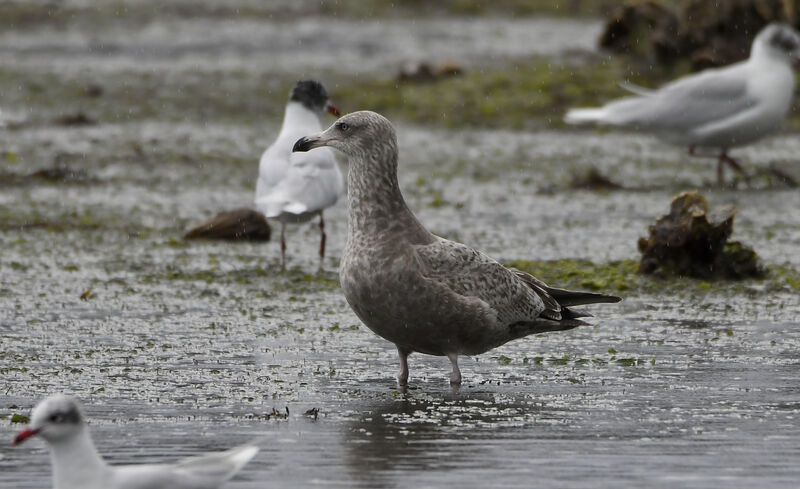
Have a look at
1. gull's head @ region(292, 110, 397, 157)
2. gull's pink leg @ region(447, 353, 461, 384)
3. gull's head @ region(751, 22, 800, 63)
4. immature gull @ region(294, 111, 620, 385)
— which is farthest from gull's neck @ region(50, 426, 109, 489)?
gull's head @ region(751, 22, 800, 63)

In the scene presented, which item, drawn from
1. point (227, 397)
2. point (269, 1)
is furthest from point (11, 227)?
point (269, 1)

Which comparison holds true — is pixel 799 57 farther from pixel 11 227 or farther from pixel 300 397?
pixel 300 397

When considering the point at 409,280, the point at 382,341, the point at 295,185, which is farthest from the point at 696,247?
the point at 409,280

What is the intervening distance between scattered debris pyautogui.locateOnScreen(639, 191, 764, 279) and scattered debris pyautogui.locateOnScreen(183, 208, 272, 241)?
3.89 meters

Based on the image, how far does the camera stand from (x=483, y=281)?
8.00 meters

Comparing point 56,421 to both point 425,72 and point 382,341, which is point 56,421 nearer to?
point 382,341

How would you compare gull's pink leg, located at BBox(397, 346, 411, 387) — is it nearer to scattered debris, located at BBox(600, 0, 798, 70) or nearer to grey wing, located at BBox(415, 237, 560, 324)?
grey wing, located at BBox(415, 237, 560, 324)

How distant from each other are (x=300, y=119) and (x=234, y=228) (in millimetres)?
1265

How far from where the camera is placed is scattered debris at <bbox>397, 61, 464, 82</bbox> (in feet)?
72.3

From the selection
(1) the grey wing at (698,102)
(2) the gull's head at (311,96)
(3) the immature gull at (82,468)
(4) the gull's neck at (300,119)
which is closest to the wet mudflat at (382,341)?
(1) the grey wing at (698,102)

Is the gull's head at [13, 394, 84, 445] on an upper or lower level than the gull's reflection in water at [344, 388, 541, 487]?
upper

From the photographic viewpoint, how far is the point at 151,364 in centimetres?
841

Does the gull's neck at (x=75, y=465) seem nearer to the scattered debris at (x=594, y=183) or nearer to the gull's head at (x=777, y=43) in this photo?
the scattered debris at (x=594, y=183)

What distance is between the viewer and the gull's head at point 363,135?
8.07m
